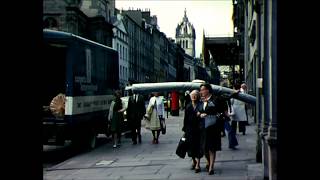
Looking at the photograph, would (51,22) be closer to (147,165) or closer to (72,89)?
(72,89)

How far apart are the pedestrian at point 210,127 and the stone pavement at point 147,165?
0.40m

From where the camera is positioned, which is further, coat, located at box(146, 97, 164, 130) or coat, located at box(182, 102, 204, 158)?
coat, located at box(146, 97, 164, 130)

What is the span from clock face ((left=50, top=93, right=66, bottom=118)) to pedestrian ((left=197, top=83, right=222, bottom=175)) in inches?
198

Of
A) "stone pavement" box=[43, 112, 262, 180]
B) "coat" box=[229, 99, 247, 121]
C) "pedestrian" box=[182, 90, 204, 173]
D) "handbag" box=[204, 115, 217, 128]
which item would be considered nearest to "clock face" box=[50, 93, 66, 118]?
"stone pavement" box=[43, 112, 262, 180]

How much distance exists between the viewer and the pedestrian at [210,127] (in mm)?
10906

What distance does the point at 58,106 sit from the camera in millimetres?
15133

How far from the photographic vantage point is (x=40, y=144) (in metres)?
4.11

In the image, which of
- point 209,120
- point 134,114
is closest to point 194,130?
point 209,120

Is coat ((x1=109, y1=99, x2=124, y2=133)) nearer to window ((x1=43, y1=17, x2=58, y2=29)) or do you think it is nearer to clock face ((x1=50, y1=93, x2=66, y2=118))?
clock face ((x1=50, y1=93, x2=66, y2=118))

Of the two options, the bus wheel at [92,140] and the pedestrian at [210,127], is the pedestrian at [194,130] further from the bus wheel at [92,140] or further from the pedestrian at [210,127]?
the bus wheel at [92,140]

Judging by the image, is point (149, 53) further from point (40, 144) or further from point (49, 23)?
point (40, 144)

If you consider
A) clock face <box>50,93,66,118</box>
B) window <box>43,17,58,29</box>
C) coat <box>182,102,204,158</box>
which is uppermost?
window <box>43,17,58,29</box>

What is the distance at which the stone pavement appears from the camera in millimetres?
11109
